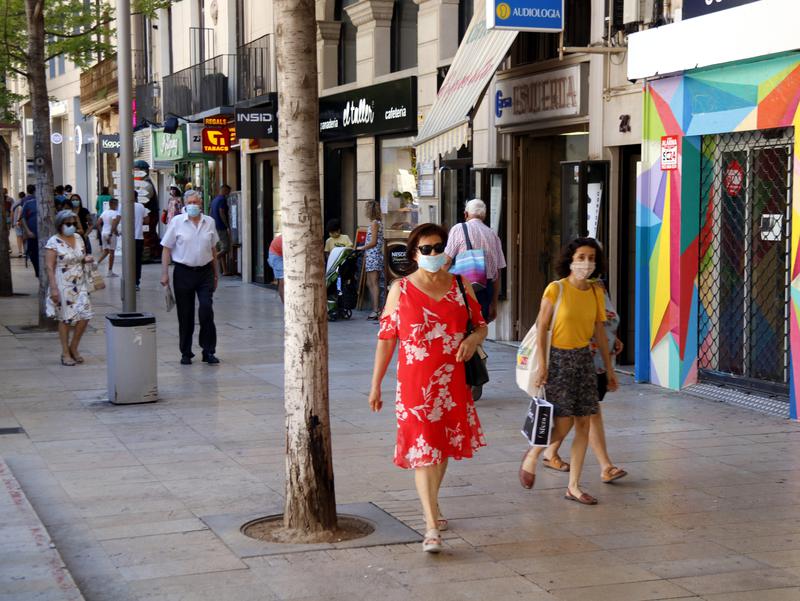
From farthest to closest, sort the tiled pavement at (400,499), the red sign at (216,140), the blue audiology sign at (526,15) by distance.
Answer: the red sign at (216,140), the blue audiology sign at (526,15), the tiled pavement at (400,499)

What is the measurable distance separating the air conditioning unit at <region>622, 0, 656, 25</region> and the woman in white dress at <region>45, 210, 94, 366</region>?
20.0 ft

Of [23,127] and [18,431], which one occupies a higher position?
[23,127]

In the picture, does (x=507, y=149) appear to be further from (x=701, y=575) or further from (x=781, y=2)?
(x=701, y=575)

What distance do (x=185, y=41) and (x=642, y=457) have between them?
25.9 m

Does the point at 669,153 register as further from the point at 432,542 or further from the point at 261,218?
the point at 261,218

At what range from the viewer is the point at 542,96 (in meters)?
14.7

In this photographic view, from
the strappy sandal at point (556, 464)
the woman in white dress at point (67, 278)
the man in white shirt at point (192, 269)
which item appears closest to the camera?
the strappy sandal at point (556, 464)

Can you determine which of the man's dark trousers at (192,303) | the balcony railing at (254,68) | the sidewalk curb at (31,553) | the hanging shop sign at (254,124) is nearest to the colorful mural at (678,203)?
the man's dark trousers at (192,303)

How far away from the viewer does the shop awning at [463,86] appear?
1439 centimetres

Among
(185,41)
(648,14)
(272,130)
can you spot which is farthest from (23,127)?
(648,14)

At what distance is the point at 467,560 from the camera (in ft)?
20.9

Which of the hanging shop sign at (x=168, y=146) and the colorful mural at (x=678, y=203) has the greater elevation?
the hanging shop sign at (x=168, y=146)

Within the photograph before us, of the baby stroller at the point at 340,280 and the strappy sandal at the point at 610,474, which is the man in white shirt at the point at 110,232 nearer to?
Result: the baby stroller at the point at 340,280

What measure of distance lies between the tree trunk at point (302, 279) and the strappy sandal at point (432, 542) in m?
0.62
